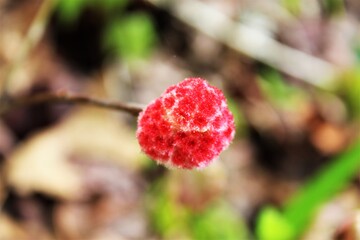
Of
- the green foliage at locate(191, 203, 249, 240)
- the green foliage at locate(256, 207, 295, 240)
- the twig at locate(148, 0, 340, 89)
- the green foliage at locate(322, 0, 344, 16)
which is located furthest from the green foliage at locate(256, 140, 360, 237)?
the green foliage at locate(322, 0, 344, 16)

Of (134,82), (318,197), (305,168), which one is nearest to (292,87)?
(305,168)

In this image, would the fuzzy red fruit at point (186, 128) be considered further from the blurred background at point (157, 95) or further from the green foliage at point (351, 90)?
the green foliage at point (351, 90)

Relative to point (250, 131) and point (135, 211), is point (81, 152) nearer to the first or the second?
point (135, 211)

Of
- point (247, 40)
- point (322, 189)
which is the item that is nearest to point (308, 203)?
point (322, 189)

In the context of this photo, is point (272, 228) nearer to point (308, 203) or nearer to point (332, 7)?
point (308, 203)

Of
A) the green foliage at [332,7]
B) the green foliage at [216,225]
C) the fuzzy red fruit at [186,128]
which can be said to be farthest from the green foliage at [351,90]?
the fuzzy red fruit at [186,128]
